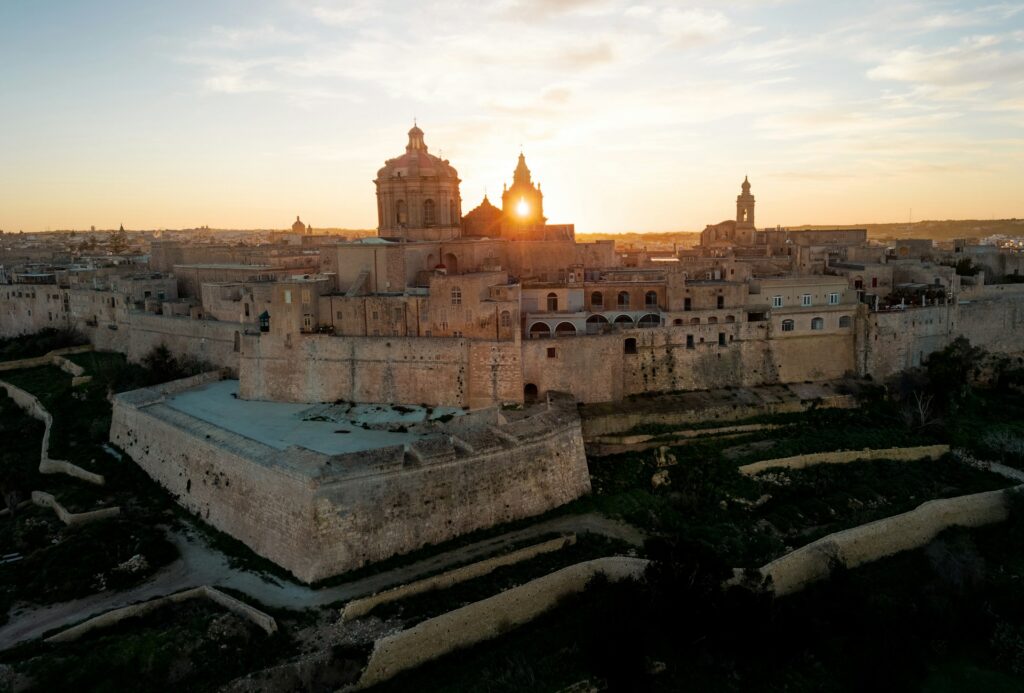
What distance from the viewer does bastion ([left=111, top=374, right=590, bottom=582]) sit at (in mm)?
16688

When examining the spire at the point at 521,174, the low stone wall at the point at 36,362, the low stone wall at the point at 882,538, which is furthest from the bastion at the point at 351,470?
the spire at the point at 521,174

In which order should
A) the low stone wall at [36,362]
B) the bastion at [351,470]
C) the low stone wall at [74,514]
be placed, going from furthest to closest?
the low stone wall at [36,362]
the low stone wall at [74,514]
the bastion at [351,470]

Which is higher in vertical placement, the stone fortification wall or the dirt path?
the stone fortification wall

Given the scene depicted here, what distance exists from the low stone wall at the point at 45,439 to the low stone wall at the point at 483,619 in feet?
38.4

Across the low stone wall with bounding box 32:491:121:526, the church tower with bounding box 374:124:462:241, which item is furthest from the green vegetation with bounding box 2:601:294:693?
the church tower with bounding box 374:124:462:241

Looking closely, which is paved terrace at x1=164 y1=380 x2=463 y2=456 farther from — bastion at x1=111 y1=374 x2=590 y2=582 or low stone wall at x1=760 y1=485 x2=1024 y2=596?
low stone wall at x1=760 y1=485 x2=1024 y2=596

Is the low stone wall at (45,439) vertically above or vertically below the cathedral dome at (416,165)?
below

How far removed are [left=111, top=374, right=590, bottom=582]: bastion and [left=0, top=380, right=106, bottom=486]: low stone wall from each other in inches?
53.1

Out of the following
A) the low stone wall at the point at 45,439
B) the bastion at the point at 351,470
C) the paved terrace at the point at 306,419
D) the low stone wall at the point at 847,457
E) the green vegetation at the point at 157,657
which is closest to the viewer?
the green vegetation at the point at 157,657

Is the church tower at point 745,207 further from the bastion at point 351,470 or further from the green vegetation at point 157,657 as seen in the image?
the green vegetation at point 157,657

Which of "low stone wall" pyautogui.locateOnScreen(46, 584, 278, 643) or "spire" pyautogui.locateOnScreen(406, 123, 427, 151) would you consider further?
"spire" pyautogui.locateOnScreen(406, 123, 427, 151)

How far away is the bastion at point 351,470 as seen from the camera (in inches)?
657

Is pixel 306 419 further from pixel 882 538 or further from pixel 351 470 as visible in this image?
pixel 882 538

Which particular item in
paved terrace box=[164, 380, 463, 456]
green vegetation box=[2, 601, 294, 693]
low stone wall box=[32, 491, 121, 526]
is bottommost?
green vegetation box=[2, 601, 294, 693]
